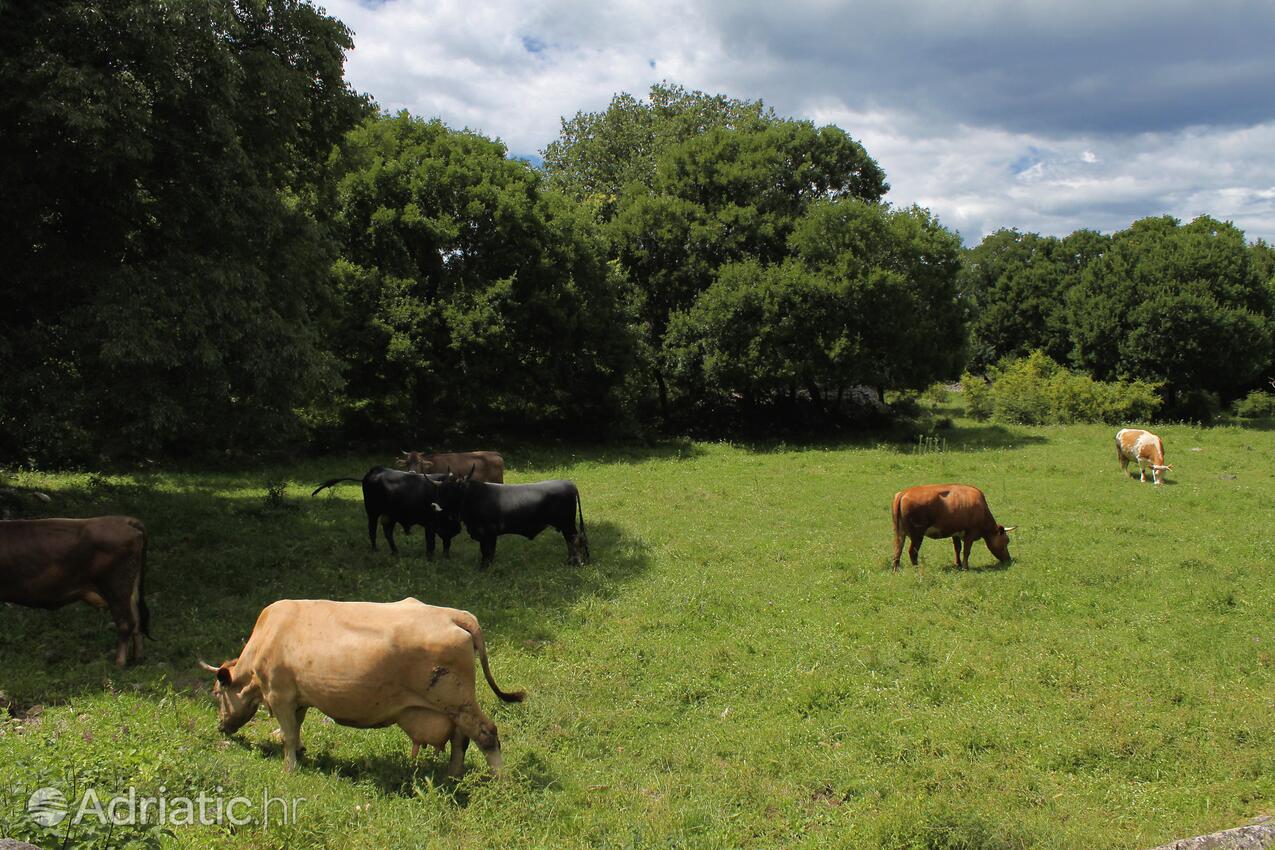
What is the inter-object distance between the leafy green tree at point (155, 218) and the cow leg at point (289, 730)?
19.2ft

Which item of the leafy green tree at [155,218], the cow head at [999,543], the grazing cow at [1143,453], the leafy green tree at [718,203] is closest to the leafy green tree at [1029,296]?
the leafy green tree at [718,203]

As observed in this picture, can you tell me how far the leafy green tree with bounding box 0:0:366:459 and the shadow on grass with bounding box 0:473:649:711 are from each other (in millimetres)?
1981

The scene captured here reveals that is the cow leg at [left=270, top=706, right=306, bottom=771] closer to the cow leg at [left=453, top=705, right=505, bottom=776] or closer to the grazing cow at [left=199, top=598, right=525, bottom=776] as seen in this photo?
the grazing cow at [left=199, top=598, right=525, bottom=776]

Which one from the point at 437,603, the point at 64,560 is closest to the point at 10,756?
the point at 64,560

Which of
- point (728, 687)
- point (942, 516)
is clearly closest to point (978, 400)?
point (942, 516)

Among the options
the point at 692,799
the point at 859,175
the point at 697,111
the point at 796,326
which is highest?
the point at 697,111

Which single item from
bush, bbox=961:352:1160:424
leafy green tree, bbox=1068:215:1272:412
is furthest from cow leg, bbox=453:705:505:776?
leafy green tree, bbox=1068:215:1272:412

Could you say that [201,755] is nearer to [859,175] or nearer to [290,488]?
[290,488]

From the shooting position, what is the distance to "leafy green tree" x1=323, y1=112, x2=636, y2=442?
2477 cm

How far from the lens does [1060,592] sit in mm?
11742

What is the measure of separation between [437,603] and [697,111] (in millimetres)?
37251

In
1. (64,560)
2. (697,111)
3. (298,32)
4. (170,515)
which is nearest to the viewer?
(64,560)

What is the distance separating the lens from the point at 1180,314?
3756cm

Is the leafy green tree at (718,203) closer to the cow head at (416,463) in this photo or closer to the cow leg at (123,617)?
the cow head at (416,463)
